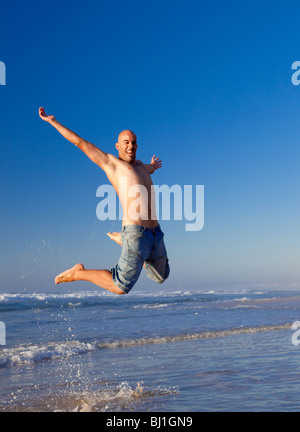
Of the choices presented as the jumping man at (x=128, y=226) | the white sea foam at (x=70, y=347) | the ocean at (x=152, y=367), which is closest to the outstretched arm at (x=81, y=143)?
the jumping man at (x=128, y=226)

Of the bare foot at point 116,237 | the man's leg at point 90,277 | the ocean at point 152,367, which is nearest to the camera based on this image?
the man's leg at point 90,277

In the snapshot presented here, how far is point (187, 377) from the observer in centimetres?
900

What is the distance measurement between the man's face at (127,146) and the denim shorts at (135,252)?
3.01 feet

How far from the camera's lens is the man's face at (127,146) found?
6473 mm

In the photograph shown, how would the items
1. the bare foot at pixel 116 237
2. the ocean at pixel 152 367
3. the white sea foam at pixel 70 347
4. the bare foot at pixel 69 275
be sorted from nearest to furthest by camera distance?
the bare foot at pixel 69 275 → the bare foot at pixel 116 237 → the ocean at pixel 152 367 → the white sea foam at pixel 70 347

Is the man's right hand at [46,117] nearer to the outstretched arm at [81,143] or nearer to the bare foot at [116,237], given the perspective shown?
the outstretched arm at [81,143]

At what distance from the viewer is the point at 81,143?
6.26 meters

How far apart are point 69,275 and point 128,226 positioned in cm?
113

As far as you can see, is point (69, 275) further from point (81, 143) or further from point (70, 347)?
point (70, 347)

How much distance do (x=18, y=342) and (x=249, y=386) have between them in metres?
8.27

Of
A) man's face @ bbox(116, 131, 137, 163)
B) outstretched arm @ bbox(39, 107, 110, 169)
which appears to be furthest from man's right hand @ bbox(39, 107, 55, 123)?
man's face @ bbox(116, 131, 137, 163)
